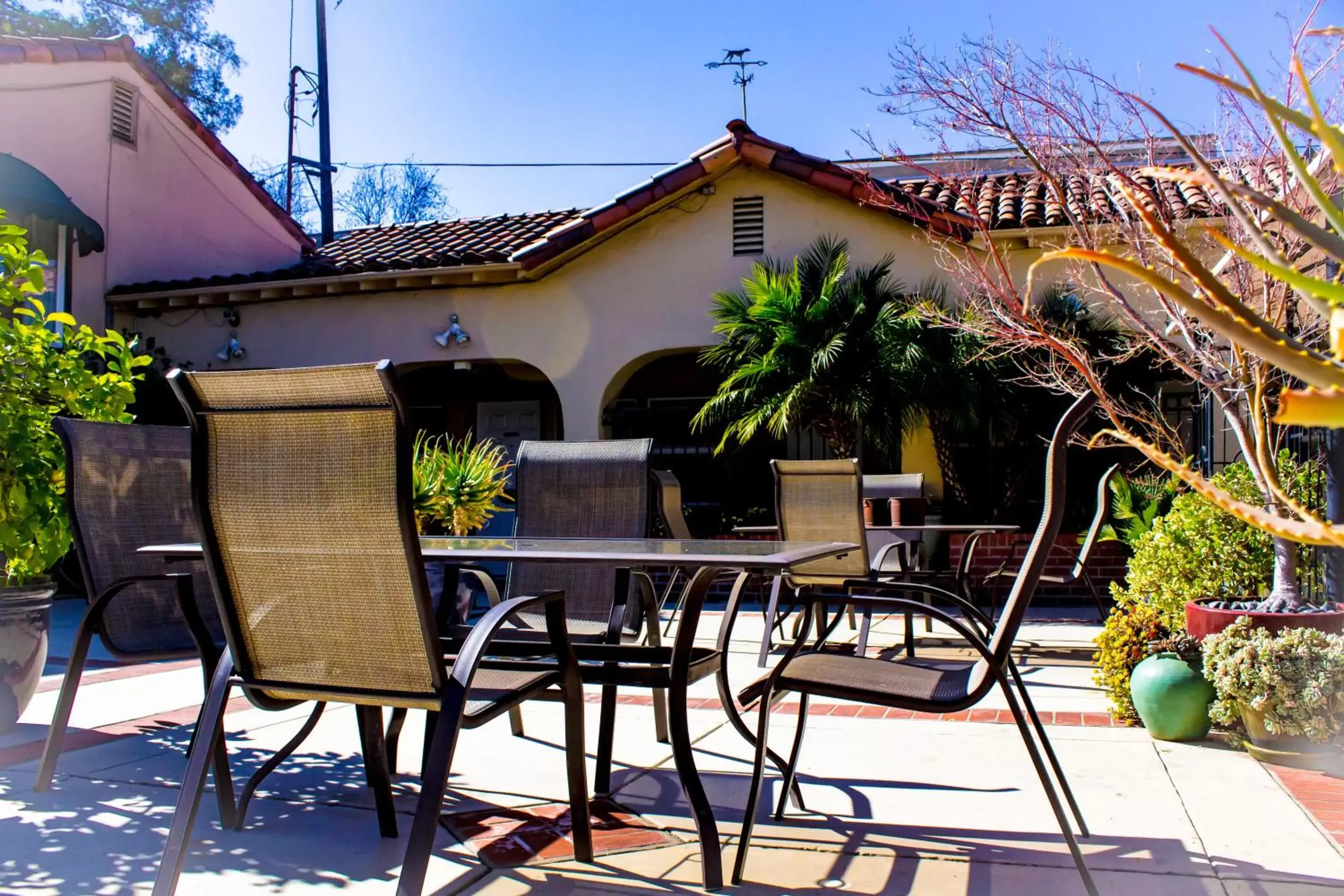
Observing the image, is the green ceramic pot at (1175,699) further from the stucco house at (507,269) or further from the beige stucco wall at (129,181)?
the beige stucco wall at (129,181)

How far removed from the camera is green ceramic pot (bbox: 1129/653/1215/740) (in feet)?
12.7

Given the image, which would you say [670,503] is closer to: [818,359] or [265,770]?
[265,770]

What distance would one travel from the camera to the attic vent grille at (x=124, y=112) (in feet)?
38.4

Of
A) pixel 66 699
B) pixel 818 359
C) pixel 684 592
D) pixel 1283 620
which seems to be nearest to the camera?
pixel 684 592

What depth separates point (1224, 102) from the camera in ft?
15.6

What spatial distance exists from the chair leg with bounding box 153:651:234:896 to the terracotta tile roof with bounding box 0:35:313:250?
10.7 m

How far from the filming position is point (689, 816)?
10.3 feet

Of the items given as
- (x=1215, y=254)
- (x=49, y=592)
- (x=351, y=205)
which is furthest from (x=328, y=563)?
(x=351, y=205)

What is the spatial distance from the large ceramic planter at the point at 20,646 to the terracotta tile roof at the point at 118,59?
8846 mm

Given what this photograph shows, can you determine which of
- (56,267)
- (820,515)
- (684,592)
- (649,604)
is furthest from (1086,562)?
(56,267)

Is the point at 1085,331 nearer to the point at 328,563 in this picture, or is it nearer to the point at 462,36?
the point at 328,563

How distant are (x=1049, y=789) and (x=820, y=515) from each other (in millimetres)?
3264

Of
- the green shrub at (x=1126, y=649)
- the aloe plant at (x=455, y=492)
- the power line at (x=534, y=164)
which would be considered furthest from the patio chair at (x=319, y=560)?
the power line at (x=534, y=164)

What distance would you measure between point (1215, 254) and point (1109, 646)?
3669 millimetres
